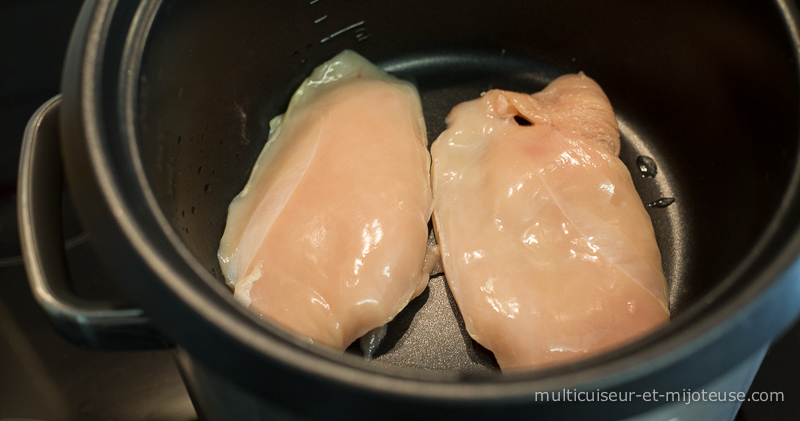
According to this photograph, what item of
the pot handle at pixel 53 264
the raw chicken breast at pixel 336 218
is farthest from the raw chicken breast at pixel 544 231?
the pot handle at pixel 53 264

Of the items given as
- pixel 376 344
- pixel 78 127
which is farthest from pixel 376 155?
pixel 78 127

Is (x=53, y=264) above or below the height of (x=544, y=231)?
above

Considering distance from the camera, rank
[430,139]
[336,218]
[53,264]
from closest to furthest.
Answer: [53,264] → [336,218] → [430,139]

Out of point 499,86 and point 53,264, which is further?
point 499,86

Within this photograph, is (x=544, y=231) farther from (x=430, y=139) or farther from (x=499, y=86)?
(x=499, y=86)

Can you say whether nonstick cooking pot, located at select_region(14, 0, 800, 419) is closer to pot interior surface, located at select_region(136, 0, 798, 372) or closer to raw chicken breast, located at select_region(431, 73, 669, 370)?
pot interior surface, located at select_region(136, 0, 798, 372)

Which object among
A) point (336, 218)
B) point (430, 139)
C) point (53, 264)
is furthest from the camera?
point (430, 139)

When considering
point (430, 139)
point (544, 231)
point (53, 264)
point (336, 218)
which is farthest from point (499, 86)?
point (53, 264)

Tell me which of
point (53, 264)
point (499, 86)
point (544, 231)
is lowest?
point (544, 231)
